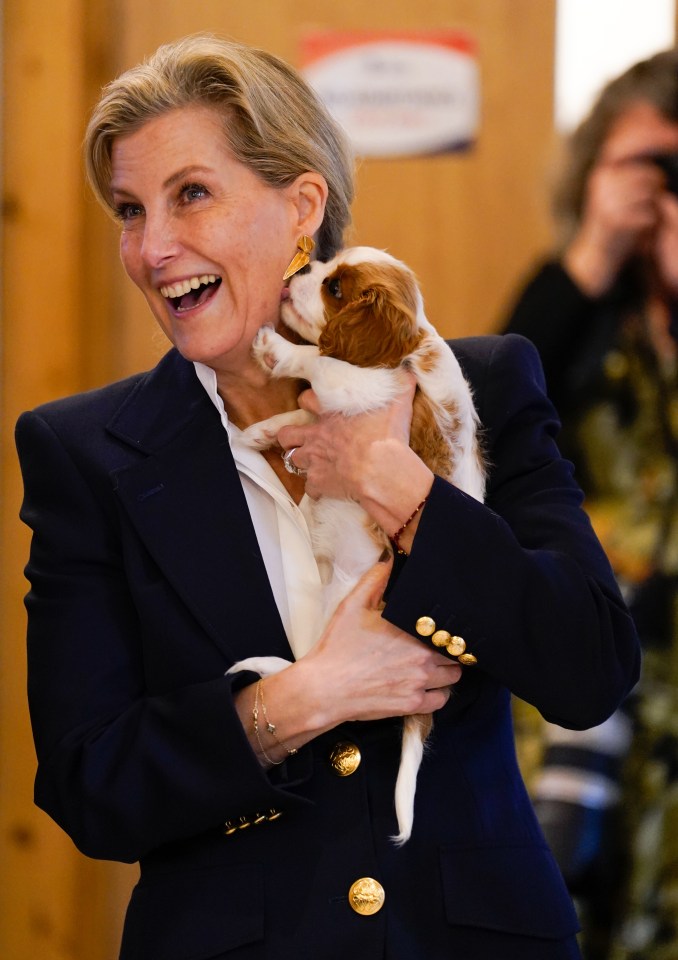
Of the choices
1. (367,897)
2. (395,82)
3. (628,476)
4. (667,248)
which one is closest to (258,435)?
(367,897)

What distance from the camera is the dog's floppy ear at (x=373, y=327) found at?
154 centimetres

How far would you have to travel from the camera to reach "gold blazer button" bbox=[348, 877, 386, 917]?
145 cm

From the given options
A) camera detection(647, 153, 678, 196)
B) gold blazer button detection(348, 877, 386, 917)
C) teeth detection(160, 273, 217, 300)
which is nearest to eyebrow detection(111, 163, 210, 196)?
teeth detection(160, 273, 217, 300)

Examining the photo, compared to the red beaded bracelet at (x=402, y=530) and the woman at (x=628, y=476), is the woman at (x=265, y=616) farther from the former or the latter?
the woman at (x=628, y=476)

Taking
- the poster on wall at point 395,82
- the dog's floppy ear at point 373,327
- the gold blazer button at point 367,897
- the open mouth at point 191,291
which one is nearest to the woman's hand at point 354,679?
the gold blazer button at point 367,897

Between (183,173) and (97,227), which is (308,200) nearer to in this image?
(183,173)

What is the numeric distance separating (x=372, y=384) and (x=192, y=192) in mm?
317

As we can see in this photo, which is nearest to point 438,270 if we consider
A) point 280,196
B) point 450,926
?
point 280,196

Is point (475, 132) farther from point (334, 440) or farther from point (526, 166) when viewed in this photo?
point (334, 440)

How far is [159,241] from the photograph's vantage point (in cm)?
154

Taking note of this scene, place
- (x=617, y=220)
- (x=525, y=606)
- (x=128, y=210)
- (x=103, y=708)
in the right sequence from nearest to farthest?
(x=525, y=606), (x=103, y=708), (x=128, y=210), (x=617, y=220)

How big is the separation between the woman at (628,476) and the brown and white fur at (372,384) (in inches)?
30.7

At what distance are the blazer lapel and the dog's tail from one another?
17cm

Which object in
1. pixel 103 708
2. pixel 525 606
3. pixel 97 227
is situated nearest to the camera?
pixel 525 606
